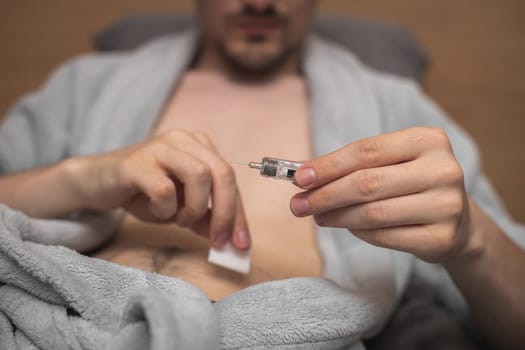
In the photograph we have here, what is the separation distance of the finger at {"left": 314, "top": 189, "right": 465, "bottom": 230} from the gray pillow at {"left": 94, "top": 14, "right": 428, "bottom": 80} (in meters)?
0.82

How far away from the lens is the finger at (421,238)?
0.54m

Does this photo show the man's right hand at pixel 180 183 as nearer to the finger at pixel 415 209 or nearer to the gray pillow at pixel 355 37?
the finger at pixel 415 209

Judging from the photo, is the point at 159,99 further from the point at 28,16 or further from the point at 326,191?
the point at 28,16

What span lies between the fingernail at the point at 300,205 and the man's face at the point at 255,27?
0.55 metres

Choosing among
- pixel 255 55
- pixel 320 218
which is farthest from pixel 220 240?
pixel 255 55

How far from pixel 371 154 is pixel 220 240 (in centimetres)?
25

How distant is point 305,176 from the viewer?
0.53 meters

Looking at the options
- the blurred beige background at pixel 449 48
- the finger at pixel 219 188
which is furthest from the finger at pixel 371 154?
the blurred beige background at pixel 449 48

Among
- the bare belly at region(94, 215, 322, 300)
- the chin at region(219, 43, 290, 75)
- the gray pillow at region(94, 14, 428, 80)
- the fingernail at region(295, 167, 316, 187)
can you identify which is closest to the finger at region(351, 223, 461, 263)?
the fingernail at region(295, 167, 316, 187)

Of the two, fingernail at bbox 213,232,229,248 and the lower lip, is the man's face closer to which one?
the lower lip

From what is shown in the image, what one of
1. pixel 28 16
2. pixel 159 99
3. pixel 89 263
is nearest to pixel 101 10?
pixel 28 16

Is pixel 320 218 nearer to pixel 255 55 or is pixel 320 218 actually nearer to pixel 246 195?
pixel 246 195

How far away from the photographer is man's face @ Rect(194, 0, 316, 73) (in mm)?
985

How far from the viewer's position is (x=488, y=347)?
798 mm
